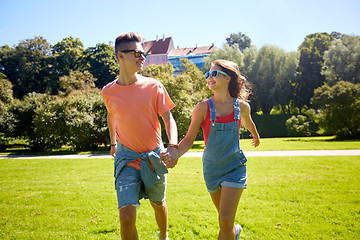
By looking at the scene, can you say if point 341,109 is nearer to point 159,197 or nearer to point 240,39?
point 159,197

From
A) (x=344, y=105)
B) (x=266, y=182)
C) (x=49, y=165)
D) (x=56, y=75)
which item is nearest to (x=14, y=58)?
(x=56, y=75)

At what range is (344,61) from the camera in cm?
3956

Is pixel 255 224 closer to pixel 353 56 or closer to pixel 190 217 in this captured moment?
pixel 190 217

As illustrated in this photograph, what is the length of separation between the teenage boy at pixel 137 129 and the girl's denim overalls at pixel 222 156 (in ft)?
1.40

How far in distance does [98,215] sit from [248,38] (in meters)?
74.1

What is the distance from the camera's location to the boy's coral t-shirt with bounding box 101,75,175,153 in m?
3.31

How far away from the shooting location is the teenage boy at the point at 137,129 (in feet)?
10.6

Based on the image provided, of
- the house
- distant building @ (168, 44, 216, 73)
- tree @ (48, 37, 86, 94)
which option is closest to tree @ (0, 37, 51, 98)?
tree @ (48, 37, 86, 94)

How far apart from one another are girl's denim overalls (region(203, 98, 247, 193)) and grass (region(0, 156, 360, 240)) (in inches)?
55.8

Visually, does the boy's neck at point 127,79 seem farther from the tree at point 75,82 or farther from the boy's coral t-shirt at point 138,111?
the tree at point 75,82

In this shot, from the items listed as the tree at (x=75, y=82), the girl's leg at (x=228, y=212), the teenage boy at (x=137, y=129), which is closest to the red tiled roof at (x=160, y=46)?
the tree at (x=75, y=82)

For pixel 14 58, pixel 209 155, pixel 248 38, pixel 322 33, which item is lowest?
pixel 209 155

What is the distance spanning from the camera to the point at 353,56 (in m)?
38.8

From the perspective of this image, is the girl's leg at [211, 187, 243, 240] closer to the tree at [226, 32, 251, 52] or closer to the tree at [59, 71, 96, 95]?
the tree at [59, 71, 96, 95]
